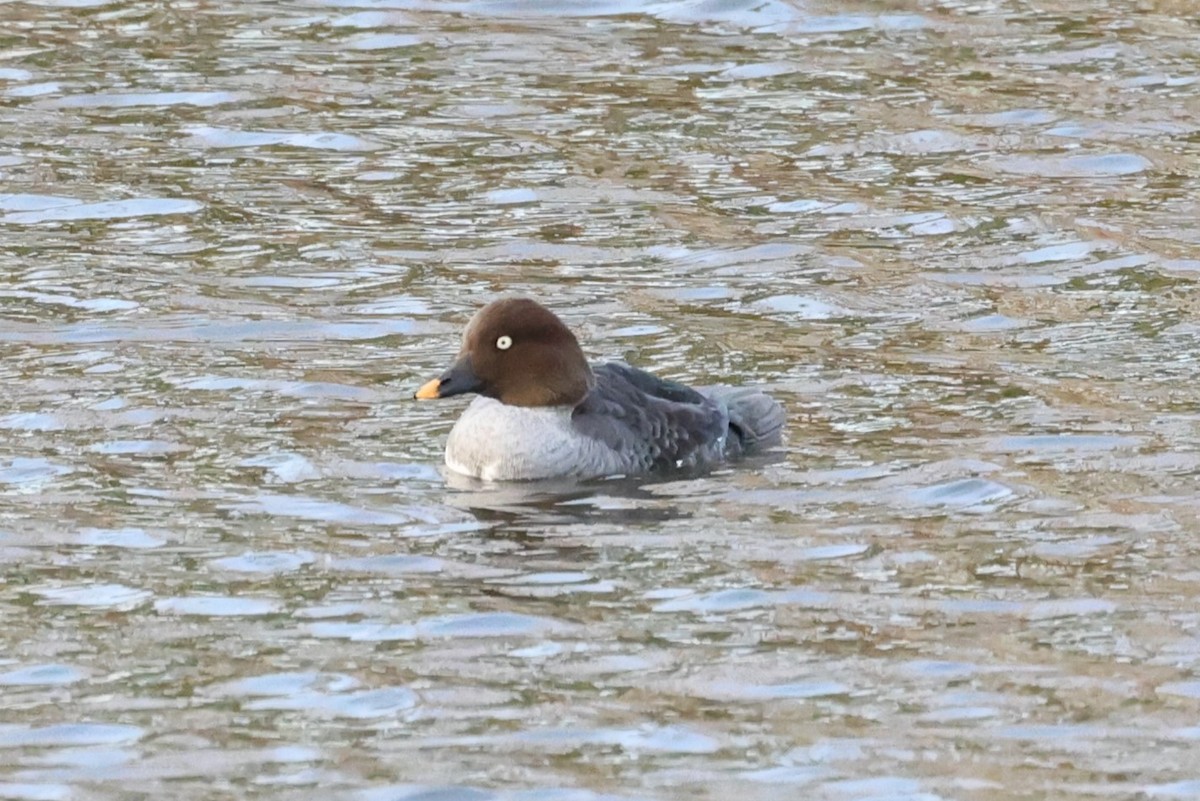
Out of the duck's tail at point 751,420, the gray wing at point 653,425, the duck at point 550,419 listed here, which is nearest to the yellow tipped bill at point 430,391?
the duck at point 550,419

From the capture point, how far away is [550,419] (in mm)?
10883

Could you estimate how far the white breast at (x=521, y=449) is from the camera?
10.7 metres

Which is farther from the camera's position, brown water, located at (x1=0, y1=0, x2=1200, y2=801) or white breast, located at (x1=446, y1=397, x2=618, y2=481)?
white breast, located at (x1=446, y1=397, x2=618, y2=481)

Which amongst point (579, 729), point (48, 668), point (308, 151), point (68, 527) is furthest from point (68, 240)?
point (579, 729)

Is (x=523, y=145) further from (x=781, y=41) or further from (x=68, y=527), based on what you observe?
(x=68, y=527)

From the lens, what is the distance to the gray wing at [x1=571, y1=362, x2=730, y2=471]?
10.9 metres

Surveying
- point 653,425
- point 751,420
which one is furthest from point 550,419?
point 751,420

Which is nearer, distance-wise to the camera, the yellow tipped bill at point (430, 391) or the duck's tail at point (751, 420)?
the yellow tipped bill at point (430, 391)

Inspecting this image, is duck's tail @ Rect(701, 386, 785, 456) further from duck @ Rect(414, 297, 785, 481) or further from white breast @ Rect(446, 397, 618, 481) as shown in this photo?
white breast @ Rect(446, 397, 618, 481)

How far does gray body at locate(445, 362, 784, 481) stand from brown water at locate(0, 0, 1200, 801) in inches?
6.5

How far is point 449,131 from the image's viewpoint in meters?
17.6

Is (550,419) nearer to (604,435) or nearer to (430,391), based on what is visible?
(604,435)

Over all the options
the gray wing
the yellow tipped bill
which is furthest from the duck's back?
the yellow tipped bill

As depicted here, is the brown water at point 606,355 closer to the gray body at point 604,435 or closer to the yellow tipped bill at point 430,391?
the gray body at point 604,435
